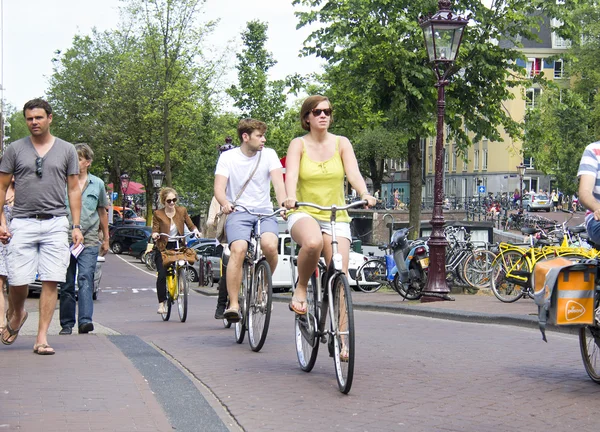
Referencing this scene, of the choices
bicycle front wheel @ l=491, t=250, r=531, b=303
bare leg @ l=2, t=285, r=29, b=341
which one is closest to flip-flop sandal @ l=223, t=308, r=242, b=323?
bare leg @ l=2, t=285, r=29, b=341

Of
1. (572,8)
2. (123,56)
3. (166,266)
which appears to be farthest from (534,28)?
(123,56)

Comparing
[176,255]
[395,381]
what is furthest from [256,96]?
[395,381]

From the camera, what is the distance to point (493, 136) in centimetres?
3045

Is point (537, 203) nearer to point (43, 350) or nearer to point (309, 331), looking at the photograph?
point (43, 350)

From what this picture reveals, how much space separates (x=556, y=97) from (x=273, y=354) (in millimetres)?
24164

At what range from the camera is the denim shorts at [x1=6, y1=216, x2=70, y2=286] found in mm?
7605

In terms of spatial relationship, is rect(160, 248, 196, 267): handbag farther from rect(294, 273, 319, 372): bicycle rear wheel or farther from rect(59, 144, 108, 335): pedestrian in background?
rect(294, 273, 319, 372): bicycle rear wheel

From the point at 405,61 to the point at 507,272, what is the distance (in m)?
12.9

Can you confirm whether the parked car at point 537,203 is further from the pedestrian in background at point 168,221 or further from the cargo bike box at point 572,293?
the cargo bike box at point 572,293

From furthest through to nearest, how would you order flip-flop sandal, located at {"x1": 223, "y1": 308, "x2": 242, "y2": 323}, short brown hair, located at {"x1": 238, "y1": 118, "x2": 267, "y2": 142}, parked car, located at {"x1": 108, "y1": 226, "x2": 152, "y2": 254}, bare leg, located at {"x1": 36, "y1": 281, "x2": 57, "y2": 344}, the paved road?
parked car, located at {"x1": 108, "y1": 226, "x2": 152, "y2": 254} < short brown hair, located at {"x1": 238, "y1": 118, "x2": 267, "y2": 142} < flip-flop sandal, located at {"x1": 223, "y1": 308, "x2": 242, "y2": 323} < bare leg, located at {"x1": 36, "y1": 281, "x2": 57, "y2": 344} < the paved road

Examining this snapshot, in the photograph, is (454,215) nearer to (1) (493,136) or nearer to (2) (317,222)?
(1) (493,136)

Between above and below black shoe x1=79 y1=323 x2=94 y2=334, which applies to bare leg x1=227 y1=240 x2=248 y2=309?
above

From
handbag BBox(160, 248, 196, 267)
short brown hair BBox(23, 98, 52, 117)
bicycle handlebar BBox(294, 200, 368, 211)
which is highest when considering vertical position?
short brown hair BBox(23, 98, 52, 117)

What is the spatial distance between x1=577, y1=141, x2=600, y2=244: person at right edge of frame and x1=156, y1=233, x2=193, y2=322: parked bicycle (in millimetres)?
6717
